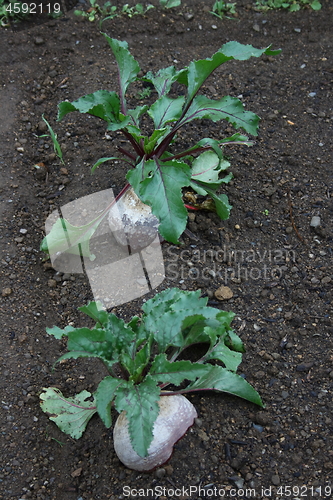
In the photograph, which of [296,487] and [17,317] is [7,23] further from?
[296,487]

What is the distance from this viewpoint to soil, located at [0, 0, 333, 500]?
231 centimetres

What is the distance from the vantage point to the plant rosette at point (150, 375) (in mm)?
2098

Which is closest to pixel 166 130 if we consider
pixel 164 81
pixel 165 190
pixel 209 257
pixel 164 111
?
pixel 164 111

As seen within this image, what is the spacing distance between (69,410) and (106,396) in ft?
1.42

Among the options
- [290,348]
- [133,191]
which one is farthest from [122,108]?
[290,348]

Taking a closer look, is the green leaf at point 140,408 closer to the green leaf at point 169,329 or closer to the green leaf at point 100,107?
the green leaf at point 169,329

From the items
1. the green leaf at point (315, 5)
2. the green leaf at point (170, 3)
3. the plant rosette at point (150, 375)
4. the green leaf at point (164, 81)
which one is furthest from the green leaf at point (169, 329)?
the green leaf at point (315, 5)

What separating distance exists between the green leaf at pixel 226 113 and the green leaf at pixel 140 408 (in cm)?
144

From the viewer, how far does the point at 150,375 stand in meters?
2.19

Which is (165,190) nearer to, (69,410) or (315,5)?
(69,410)

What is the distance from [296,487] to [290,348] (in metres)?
0.69

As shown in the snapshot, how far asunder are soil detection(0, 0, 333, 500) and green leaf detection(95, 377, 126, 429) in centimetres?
40

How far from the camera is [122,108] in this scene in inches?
118

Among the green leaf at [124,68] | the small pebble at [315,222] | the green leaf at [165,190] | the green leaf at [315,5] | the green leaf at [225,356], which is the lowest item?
the small pebble at [315,222]
